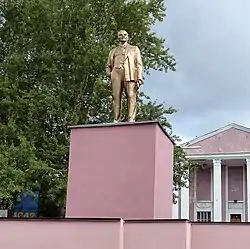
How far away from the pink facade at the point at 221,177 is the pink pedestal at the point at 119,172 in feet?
86.1

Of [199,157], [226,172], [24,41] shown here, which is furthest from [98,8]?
[226,172]

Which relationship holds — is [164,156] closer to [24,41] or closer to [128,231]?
[128,231]

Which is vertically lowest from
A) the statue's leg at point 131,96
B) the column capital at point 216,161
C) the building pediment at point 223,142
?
the statue's leg at point 131,96

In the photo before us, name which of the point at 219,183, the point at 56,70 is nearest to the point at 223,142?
the point at 219,183

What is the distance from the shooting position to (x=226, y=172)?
35.4m

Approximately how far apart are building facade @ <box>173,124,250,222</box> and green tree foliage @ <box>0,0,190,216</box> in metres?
16.2

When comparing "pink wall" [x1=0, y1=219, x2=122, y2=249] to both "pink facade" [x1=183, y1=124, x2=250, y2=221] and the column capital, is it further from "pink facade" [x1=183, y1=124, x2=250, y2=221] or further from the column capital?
the column capital

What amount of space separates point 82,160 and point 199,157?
27.2 m

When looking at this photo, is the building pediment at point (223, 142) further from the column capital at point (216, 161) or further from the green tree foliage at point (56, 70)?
the green tree foliage at point (56, 70)

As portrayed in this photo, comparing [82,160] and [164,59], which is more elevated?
[164,59]

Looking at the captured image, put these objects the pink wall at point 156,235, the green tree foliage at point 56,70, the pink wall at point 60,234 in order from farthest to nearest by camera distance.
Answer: the green tree foliage at point 56,70 < the pink wall at point 60,234 < the pink wall at point 156,235

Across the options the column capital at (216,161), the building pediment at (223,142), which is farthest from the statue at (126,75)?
the column capital at (216,161)

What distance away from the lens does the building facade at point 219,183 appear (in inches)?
1319

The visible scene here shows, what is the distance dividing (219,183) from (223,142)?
9.31 feet
